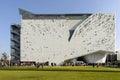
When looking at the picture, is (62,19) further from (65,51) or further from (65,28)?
(65,51)

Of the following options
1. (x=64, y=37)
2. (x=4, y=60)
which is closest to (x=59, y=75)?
(x=64, y=37)

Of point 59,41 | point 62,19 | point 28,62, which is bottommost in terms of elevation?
point 28,62

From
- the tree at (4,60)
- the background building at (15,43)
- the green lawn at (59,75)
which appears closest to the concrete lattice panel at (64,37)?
the tree at (4,60)

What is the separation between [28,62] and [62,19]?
22.6 meters

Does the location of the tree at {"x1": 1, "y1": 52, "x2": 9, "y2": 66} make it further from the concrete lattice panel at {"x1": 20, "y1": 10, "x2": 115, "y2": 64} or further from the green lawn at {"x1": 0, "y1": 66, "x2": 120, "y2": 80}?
the green lawn at {"x1": 0, "y1": 66, "x2": 120, "y2": 80}

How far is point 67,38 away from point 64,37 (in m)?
1.30

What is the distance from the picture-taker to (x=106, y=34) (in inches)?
4683

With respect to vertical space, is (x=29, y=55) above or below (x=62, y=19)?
below

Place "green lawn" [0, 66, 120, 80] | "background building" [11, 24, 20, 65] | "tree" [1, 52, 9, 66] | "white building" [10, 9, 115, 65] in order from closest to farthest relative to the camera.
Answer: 1. "green lawn" [0, 66, 120, 80]
2. "tree" [1, 52, 9, 66]
3. "white building" [10, 9, 115, 65]
4. "background building" [11, 24, 20, 65]

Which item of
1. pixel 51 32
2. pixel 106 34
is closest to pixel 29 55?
pixel 51 32

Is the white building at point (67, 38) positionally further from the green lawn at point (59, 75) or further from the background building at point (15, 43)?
the green lawn at point (59, 75)

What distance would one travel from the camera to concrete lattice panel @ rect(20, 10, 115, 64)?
4656 inches

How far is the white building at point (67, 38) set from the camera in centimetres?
11819

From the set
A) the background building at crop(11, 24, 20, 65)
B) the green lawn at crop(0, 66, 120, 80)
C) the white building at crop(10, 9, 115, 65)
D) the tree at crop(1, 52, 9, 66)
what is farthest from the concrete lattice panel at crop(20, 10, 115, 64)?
the green lawn at crop(0, 66, 120, 80)
